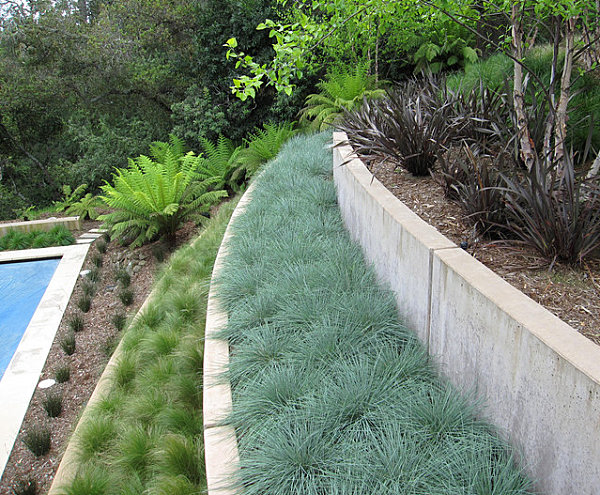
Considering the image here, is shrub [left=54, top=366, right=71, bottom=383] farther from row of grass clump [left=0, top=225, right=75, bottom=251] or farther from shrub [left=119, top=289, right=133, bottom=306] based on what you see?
row of grass clump [left=0, top=225, right=75, bottom=251]

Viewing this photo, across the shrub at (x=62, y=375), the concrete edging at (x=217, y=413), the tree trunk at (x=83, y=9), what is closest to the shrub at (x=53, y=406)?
the shrub at (x=62, y=375)

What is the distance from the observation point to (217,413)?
8.24 ft

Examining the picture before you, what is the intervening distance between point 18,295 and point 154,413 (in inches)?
206

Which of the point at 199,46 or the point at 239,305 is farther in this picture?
the point at 199,46

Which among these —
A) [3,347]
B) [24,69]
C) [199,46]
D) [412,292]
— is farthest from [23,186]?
[412,292]

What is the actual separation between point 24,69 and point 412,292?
45.8 feet

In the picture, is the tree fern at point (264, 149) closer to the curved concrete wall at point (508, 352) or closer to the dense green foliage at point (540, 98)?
the dense green foliage at point (540, 98)

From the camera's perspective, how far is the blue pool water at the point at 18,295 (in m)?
6.07

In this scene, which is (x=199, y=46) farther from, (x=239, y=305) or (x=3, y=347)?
(x=239, y=305)

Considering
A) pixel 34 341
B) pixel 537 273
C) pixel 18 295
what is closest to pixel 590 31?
pixel 537 273

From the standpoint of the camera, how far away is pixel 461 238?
2.95 m

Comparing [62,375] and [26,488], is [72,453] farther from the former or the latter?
[62,375]

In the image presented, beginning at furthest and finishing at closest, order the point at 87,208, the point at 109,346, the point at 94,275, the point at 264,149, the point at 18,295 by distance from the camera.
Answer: the point at 87,208
the point at 264,149
the point at 94,275
the point at 18,295
the point at 109,346

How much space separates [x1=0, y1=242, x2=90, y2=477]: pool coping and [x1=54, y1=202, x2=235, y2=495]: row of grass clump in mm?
1095
